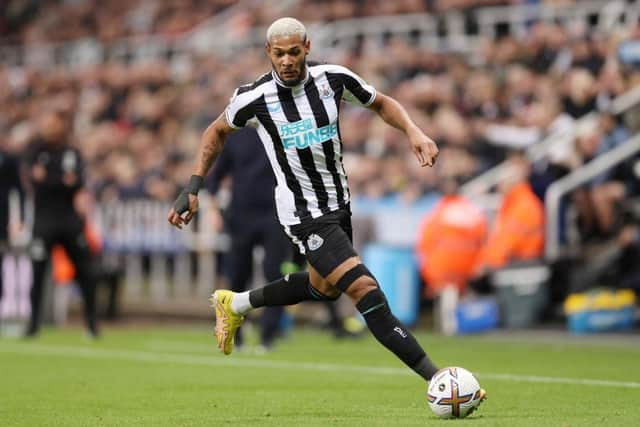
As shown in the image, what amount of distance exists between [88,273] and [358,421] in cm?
845

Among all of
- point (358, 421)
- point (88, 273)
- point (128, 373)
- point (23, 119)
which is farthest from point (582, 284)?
point (23, 119)

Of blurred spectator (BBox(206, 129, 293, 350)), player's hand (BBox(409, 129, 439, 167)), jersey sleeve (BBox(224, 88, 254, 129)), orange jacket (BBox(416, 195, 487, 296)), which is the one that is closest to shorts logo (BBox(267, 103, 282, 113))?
jersey sleeve (BBox(224, 88, 254, 129))

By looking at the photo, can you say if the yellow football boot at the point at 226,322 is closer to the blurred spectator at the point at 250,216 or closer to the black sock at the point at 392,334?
the black sock at the point at 392,334

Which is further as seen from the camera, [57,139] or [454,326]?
[454,326]

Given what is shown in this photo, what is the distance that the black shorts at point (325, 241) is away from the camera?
7711 mm

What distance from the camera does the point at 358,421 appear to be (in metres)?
7.11

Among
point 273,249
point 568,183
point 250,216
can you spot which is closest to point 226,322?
point 273,249

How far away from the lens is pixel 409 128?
768 cm

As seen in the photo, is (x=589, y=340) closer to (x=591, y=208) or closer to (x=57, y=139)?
(x=591, y=208)

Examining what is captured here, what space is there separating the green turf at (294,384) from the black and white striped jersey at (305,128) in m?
1.18

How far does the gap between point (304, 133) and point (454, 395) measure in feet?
5.69

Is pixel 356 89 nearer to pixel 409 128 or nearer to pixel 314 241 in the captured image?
pixel 409 128

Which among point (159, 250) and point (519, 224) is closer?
point (519, 224)

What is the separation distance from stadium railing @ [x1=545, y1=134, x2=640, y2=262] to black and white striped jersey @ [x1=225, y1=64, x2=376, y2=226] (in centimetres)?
813
